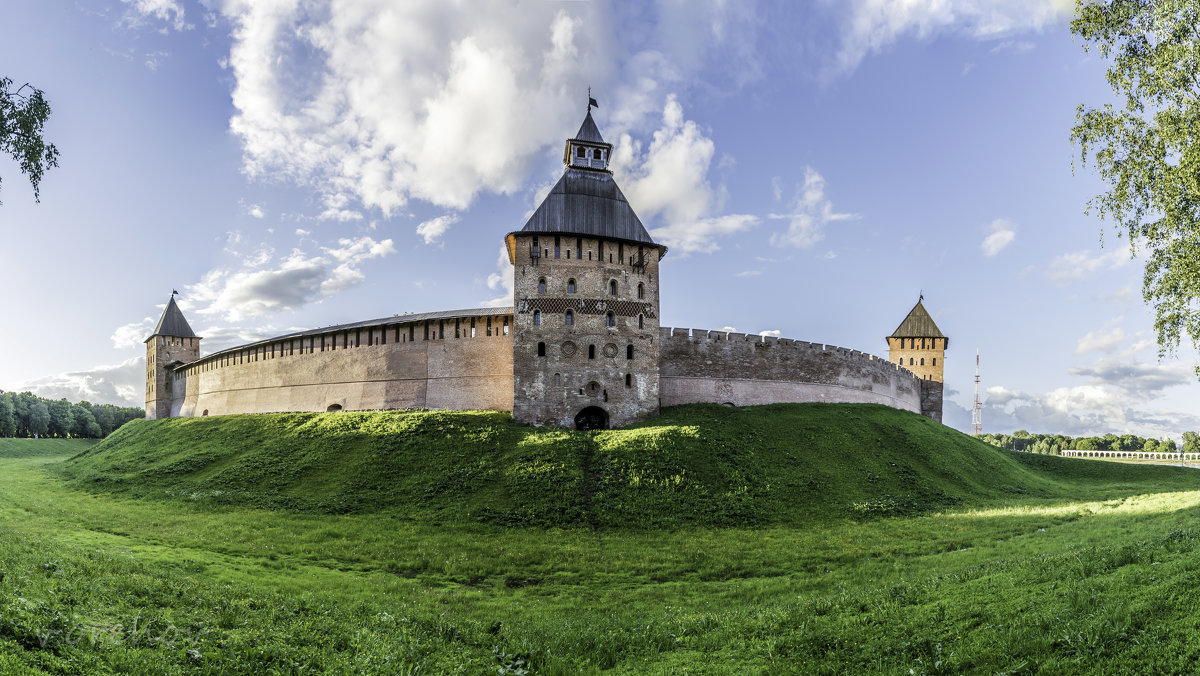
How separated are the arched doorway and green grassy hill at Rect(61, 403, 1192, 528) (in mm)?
2525

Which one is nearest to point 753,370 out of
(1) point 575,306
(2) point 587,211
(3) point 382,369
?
(1) point 575,306

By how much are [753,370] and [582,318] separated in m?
12.0

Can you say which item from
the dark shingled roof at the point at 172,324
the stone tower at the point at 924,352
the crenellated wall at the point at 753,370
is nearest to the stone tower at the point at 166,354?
the dark shingled roof at the point at 172,324

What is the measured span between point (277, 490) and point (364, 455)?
373 cm

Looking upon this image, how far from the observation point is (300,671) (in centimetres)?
798

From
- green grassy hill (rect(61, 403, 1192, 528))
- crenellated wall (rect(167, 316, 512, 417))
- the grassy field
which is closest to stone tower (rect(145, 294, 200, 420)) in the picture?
crenellated wall (rect(167, 316, 512, 417))

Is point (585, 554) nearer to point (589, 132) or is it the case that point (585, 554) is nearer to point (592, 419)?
point (592, 419)

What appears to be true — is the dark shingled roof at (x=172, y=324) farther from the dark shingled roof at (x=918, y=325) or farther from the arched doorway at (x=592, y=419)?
the dark shingled roof at (x=918, y=325)

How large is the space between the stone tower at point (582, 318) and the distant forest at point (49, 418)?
59.2 metres

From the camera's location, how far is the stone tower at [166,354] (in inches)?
2219

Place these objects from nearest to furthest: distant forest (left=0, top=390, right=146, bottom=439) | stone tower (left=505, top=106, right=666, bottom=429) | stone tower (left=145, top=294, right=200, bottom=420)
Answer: stone tower (left=505, top=106, right=666, bottom=429)
stone tower (left=145, top=294, right=200, bottom=420)
distant forest (left=0, top=390, right=146, bottom=439)

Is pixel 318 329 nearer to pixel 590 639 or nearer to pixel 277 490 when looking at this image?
pixel 277 490

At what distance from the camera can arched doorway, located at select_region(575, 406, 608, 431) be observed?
106ft

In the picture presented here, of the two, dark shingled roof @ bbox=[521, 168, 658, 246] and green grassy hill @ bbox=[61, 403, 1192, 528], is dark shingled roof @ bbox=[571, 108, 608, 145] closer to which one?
dark shingled roof @ bbox=[521, 168, 658, 246]
